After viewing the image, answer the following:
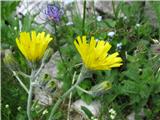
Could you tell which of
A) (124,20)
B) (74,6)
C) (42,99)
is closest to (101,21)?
(124,20)

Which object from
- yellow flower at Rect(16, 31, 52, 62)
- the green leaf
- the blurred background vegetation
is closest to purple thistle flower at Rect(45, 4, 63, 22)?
the blurred background vegetation

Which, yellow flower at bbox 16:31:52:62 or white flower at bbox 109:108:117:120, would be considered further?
white flower at bbox 109:108:117:120

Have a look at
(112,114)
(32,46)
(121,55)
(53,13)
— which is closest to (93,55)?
(32,46)

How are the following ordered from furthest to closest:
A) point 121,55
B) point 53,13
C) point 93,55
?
point 121,55 < point 53,13 < point 93,55

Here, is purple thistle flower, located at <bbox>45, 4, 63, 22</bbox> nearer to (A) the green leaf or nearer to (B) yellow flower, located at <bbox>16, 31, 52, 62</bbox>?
(A) the green leaf

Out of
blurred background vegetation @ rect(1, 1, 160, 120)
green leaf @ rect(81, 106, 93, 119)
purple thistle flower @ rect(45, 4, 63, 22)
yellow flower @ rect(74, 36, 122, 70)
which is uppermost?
yellow flower @ rect(74, 36, 122, 70)

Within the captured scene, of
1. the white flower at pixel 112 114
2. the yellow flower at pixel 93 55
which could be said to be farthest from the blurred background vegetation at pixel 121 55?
the yellow flower at pixel 93 55

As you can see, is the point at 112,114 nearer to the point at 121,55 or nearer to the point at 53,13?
the point at 121,55

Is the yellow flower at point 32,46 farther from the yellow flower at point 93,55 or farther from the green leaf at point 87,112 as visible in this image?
the green leaf at point 87,112

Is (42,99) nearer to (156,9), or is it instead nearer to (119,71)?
(119,71)

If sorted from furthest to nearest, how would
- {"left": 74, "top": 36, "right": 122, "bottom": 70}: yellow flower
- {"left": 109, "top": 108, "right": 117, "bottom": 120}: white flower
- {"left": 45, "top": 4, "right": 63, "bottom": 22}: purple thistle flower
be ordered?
1. {"left": 45, "top": 4, "right": 63, "bottom": 22}: purple thistle flower
2. {"left": 109, "top": 108, "right": 117, "bottom": 120}: white flower
3. {"left": 74, "top": 36, "right": 122, "bottom": 70}: yellow flower

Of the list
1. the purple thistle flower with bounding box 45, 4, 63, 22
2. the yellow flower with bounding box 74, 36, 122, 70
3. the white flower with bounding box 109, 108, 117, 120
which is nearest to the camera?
the yellow flower with bounding box 74, 36, 122, 70

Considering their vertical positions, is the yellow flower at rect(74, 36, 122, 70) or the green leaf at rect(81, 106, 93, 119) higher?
the yellow flower at rect(74, 36, 122, 70)
